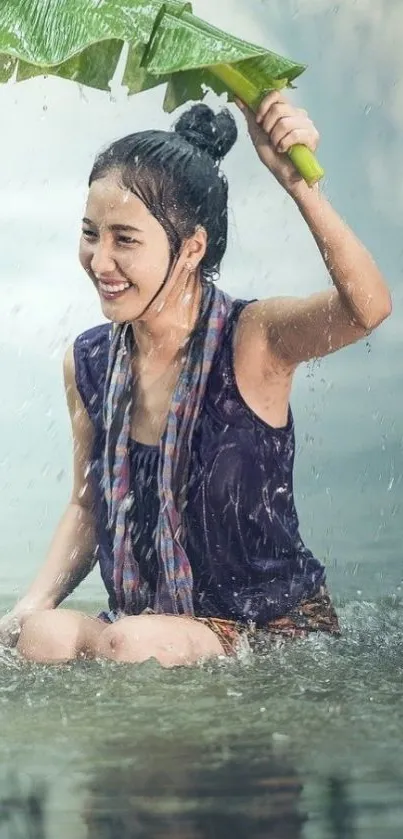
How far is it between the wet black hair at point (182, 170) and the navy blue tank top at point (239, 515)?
0.13 metres

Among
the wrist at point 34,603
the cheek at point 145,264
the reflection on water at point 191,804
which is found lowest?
the reflection on water at point 191,804

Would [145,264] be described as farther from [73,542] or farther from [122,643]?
[122,643]

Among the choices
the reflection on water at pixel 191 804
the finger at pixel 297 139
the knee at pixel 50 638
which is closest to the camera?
the reflection on water at pixel 191 804

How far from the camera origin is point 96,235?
5.57 feet

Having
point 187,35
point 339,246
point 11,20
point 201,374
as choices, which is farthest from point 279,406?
point 11,20

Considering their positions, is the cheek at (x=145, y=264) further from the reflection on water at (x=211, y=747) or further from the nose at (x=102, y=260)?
the reflection on water at (x=211, y=747)

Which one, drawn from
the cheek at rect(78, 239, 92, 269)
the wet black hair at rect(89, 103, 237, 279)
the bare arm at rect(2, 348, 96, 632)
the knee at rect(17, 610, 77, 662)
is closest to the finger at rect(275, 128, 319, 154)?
the wet black hair at rect(89, 103, 237, 279)

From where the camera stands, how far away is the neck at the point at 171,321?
1693mm

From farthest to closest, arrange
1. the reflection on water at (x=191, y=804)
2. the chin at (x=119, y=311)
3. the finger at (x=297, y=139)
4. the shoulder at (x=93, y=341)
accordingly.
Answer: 1. the shoulder at (x=93, y=341)
2. the chin at (x=119, y=311)
3. the finger at (x=297, y=139)
4. the reflection on water at (x=191, y=804)

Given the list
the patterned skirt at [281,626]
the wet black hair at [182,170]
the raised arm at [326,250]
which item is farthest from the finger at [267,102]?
the patterned skirt at [281,626]

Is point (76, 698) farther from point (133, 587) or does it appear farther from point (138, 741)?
point (133, 587)

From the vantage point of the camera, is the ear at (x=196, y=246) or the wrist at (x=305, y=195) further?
the ear at (x=196, y=246)

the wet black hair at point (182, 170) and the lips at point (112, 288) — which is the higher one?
the wet black hair at point (182, 170)

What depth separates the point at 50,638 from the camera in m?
1.55
